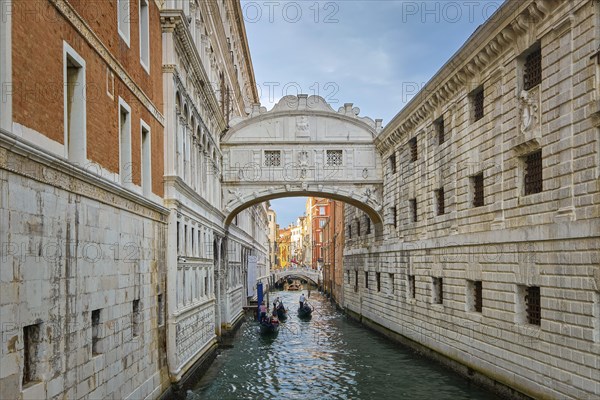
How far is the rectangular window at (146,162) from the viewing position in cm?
1192

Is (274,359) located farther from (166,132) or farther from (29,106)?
(29,106)

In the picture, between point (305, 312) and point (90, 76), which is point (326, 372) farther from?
point (305, 312)

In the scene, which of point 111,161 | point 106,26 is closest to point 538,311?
point 111,161

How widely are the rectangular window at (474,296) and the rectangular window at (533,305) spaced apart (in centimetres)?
243

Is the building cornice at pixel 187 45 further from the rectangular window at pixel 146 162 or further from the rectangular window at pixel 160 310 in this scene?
the rectangular window at pixel 160 310

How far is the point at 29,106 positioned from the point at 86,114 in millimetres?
1920

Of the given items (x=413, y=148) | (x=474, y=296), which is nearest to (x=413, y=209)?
(x=413, y=148)

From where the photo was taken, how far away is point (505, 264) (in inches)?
516

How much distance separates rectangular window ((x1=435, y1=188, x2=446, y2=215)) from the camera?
700 inches

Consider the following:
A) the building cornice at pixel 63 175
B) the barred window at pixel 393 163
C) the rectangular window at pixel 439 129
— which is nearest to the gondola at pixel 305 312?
the barred window at pixel 393 163

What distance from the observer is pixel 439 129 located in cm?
1834

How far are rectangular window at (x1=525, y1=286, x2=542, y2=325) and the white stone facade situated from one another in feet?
0.11

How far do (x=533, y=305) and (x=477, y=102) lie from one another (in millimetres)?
5598

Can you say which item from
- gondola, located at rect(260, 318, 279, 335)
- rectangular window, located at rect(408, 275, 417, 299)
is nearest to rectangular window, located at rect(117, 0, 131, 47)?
rectangular window, located at rect(408, 275, 417, 299)
